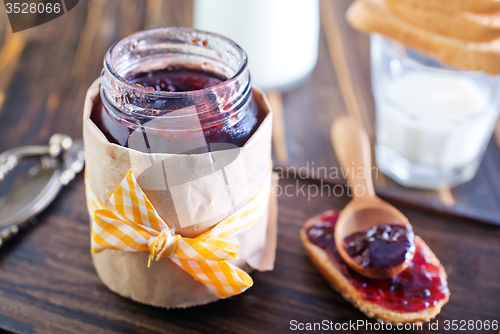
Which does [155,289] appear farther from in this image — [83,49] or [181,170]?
[83,49]

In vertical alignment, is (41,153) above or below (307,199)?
above

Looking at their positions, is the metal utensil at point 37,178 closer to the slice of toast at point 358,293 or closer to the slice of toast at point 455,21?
the slice of toast at point 358,293

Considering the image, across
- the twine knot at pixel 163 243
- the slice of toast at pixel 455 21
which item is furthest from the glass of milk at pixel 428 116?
the twine knot at pixel 163 243

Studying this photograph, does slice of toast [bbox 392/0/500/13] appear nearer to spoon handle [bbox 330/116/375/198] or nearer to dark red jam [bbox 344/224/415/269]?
spoon handle [bbox 330/116/375/198]

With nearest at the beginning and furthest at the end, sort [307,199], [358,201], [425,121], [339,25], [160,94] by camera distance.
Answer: [160,94] < [358,201] < [307,199] < [425,121] < [339,25]

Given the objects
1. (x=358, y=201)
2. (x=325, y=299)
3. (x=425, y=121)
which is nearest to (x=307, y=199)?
(x=358, y=201)

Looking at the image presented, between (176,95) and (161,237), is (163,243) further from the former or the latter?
(176,95)
